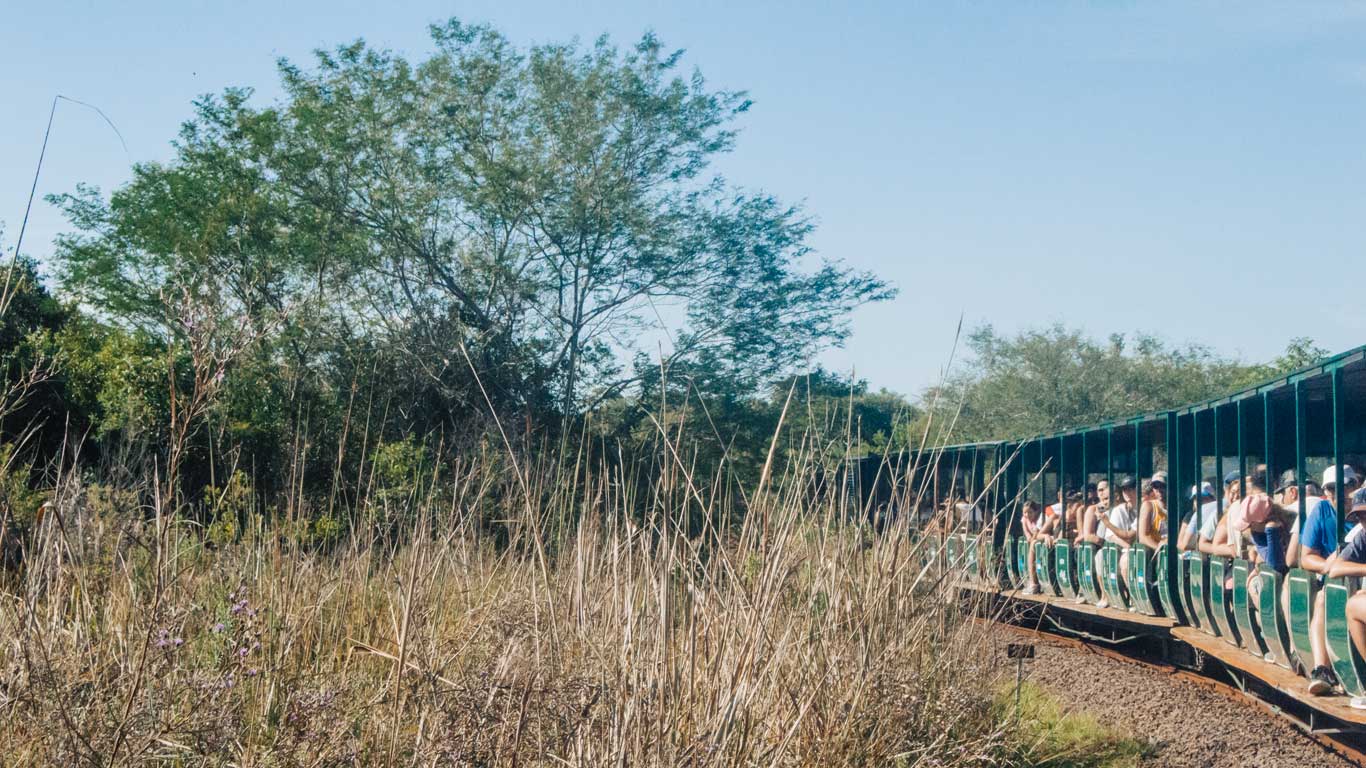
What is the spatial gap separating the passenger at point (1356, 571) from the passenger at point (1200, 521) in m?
3.15

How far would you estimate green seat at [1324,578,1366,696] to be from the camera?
6094 mm

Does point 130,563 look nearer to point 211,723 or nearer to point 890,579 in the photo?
point 211,723

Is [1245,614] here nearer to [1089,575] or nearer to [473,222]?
[1089,575]

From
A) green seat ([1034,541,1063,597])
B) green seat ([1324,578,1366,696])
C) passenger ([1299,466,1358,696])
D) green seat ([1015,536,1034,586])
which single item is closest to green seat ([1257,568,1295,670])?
passenger ([1299,466,1358,696])

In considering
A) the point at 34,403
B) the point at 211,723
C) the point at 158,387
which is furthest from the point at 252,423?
the point at 211,723

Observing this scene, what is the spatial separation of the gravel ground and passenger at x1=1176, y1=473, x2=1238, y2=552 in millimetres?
1087

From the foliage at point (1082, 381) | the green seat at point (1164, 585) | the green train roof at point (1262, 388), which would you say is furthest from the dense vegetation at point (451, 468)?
the foliage at point (1082, 381)

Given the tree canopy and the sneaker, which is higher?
Result: the tree canopy

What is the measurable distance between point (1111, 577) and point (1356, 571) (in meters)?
5.98

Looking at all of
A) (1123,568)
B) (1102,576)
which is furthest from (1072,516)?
(1123,568)

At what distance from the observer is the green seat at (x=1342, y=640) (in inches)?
240

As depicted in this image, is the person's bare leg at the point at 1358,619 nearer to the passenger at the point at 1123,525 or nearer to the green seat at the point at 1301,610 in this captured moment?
the green seat at the point at 1301,610

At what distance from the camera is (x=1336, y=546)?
6.67 m

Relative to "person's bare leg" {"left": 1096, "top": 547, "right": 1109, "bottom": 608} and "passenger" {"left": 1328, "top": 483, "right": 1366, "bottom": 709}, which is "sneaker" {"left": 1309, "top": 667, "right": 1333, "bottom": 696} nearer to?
"passenger" {"left": 1328, "top": 483, "right": 1366, "bottom": 709}
